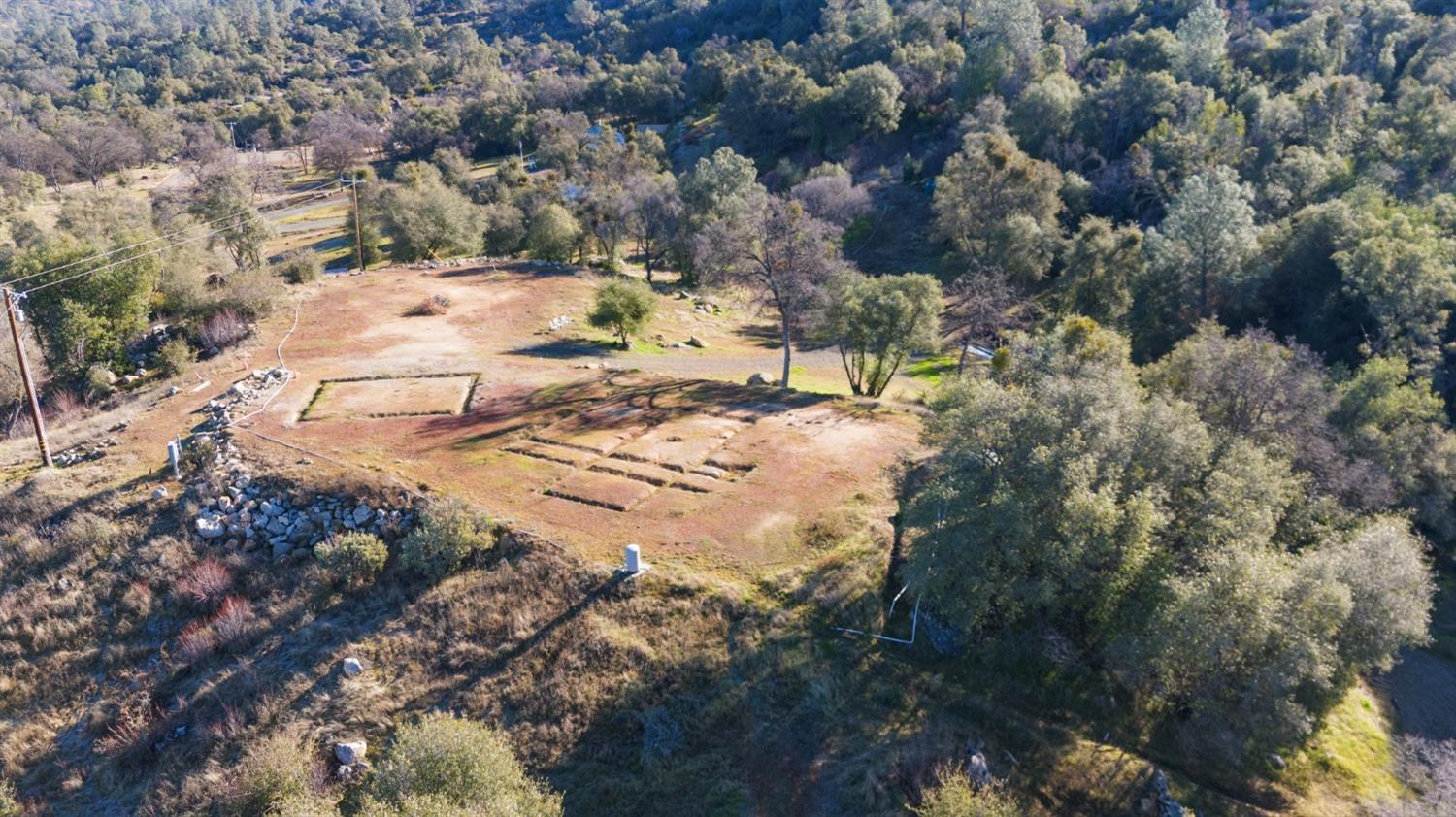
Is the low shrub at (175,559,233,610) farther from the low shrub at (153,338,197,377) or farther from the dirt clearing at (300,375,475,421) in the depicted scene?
the low shrub at (153,338,197,377)

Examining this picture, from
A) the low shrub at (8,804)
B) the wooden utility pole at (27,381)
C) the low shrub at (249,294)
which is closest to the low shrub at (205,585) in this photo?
the low shrub at (8,804)

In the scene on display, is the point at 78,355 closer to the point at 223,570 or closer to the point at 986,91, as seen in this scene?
the point at 223,570

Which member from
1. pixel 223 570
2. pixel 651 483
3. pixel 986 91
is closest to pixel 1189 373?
pixel 651 483

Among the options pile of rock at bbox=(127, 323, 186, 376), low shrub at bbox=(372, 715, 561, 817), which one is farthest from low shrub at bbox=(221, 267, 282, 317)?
low shrub at bbox=(372, 715, 561, 817)

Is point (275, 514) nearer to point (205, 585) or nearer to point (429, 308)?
point (205, 585)

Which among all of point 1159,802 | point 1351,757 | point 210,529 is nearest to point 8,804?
A: point 210,529

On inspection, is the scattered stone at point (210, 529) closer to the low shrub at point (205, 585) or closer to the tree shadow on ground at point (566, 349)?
the low shrub at point (205, 585)

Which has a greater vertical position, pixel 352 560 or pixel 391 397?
pixel 391 397
